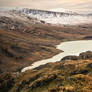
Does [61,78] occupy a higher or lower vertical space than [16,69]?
higher

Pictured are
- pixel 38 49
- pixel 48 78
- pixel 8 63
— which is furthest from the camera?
pixel 38 49

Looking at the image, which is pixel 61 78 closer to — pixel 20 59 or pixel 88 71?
pixel 88 71

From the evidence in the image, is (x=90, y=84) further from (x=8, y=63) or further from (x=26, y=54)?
(x=26, y=54)

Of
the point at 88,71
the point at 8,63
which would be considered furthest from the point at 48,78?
the point at 8,63

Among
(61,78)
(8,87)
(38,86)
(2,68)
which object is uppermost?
(61,78)

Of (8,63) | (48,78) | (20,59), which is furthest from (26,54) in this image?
(48,78)

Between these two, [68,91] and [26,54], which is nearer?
[68,91]

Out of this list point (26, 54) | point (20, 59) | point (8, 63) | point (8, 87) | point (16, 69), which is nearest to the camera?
point (8, 87)

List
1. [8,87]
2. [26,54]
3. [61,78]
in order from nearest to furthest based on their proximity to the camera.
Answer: [61,78], [8,87], [26,54]

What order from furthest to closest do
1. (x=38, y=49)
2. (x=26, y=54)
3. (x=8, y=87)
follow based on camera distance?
(x=38, y=49) < (x=26, y=54) < (x=8, y=87)
